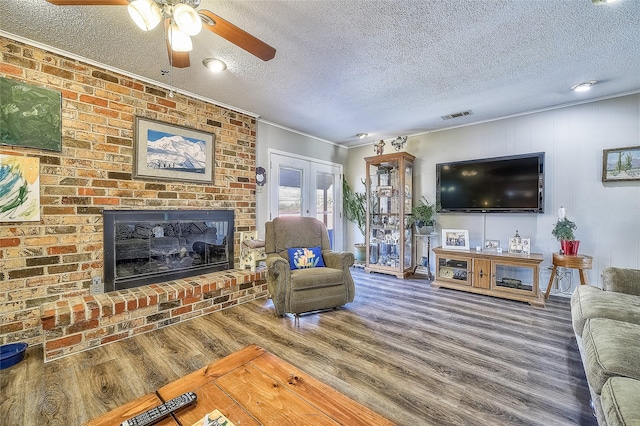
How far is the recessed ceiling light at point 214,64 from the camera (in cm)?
234

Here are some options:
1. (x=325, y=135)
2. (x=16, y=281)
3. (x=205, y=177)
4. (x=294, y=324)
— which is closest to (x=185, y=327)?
(x=294, y=324)

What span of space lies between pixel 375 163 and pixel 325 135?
99 cm

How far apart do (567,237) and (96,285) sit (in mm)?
4856

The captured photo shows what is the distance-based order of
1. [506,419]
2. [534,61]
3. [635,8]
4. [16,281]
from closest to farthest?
[506,419] < [635,8] < [16,281] < [534,61]

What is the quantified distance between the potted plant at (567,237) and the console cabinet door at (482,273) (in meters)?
0.76

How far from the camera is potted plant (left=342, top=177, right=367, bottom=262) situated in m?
4.97

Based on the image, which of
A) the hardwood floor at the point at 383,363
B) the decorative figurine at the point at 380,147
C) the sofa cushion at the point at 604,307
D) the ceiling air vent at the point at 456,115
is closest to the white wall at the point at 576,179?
the ceiling air vent at the point at 456,115

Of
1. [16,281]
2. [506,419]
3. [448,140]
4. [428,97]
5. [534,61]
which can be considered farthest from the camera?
[448,140]

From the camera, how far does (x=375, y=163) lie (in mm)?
4547

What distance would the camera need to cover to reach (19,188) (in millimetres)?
2055

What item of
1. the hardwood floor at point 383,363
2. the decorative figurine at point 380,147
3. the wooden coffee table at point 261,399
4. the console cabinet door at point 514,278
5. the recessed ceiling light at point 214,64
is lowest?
the hardwood floor at point 383,363

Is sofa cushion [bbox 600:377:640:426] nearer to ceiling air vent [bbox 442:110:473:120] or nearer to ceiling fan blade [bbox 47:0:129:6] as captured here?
ceiling fan blade [bbox 47:0:129:6]

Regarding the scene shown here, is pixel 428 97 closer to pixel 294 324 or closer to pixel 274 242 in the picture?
pixel 274 242

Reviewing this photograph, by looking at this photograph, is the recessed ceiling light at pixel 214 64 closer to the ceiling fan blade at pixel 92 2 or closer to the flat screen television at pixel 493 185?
→ the ceiling fan blade at pixel 92 2
